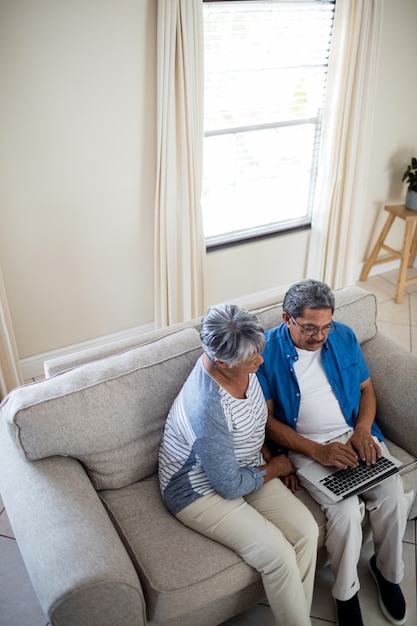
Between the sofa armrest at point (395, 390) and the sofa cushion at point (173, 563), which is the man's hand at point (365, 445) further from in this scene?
the sofa cushion at point (173, 563)

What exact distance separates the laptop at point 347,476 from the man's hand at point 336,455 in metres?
0.03

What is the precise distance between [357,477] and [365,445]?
0.13 m

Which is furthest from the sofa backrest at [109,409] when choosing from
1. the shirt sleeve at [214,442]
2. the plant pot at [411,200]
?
the plant pot at [411,200]

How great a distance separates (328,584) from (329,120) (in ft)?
8.62

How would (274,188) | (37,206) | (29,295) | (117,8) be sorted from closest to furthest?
(117,8) < (37,206) < (29,295) < (274,188)

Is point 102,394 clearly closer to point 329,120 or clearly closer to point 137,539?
point 137,539

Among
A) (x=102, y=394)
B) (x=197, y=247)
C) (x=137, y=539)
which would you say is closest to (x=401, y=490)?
(x=137, y=539)

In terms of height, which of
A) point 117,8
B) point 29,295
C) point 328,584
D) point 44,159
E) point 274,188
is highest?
point 117,8

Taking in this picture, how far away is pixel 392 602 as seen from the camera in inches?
76.8

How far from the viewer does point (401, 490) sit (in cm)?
194

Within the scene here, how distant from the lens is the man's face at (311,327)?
1948mm

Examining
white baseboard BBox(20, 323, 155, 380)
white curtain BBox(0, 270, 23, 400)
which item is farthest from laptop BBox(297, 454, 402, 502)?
white curtain BBox(0, 270, 23, 400)

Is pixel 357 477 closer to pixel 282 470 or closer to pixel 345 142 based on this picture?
pixel 282 470

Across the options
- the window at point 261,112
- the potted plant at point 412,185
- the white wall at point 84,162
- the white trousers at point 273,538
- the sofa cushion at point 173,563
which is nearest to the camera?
the sofa cushion at point 173,563
